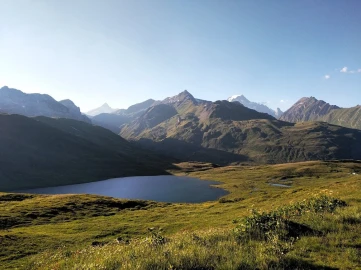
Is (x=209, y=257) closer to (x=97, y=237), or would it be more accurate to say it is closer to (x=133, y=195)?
(x=97, y=237)

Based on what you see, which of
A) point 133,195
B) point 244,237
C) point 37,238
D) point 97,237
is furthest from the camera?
point 133,195

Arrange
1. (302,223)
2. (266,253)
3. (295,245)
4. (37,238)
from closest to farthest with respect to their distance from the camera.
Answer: (266,253), (295,245), (302,223), (37,238)

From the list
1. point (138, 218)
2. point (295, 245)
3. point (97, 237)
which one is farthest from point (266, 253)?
point (138, 218)

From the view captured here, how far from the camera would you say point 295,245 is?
1252cm

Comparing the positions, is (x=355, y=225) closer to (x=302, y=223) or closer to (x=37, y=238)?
(x=302, y=223)

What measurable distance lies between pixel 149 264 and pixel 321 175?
192 meters

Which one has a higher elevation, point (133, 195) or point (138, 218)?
point (138, 218)

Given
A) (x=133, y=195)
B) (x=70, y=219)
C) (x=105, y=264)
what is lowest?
(x=133, y=195)

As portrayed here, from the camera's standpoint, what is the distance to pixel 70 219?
59.0 meters

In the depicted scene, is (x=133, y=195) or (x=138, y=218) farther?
(x=133, y=195)

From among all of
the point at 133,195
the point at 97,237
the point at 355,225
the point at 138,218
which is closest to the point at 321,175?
the point at 133,195

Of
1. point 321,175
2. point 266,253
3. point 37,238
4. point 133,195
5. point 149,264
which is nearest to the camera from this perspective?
point 149,264

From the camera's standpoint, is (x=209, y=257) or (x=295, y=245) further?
(x=295, y=245)

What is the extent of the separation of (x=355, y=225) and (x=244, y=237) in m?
6.11
